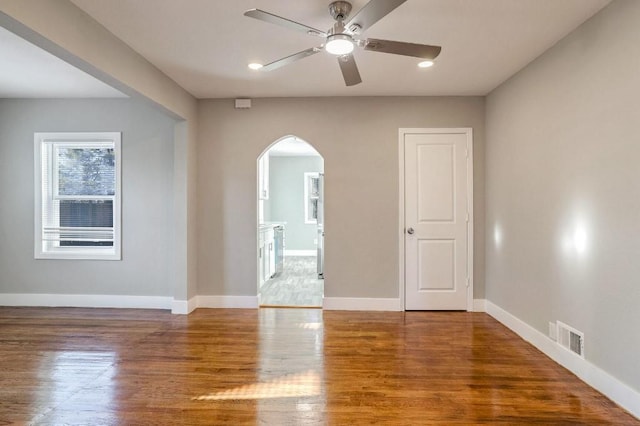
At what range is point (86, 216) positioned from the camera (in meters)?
4.46

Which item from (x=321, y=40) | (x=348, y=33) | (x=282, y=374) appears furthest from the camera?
(x=321, y=40)

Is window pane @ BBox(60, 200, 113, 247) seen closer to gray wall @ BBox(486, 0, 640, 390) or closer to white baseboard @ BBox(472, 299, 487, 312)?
white baseboard @ BBox(472, 299, 487, 312)

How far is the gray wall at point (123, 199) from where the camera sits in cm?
432

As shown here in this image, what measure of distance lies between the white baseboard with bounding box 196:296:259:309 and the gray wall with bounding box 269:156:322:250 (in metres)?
4.72

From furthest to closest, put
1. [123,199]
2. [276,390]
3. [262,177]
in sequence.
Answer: [262,177], [123,199], [276,390]

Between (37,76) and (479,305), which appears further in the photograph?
(479,305)

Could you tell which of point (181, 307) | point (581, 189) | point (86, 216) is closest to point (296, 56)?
point (581, 189)

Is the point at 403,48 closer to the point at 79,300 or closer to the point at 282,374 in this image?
the point at 282,374

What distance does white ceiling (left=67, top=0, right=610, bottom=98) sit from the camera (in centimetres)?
234

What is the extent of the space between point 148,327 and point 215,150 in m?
2.11

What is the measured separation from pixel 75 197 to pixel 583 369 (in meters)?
5.45

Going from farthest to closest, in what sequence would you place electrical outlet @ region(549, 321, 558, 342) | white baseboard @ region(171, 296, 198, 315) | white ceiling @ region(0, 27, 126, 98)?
white baseboard @ region(171, 296, 198, 315), white ceiling @ region(0, 27, 126, 98), electrical outlet @ region(549, 321, 558, 342)

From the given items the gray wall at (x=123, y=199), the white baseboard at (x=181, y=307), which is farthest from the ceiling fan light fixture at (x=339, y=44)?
the white baseboard at (x=181, y=307)

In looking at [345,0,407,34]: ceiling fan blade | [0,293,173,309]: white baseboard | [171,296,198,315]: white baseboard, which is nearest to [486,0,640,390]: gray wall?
[345,0,407,34]: ceiling fan blade
